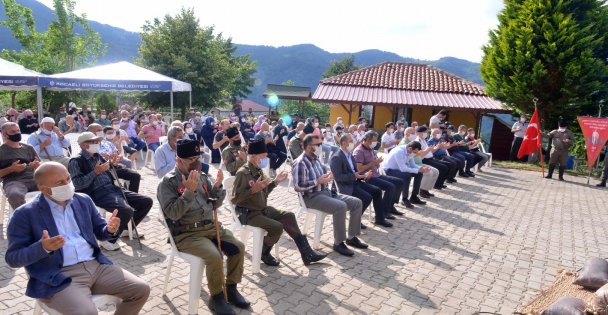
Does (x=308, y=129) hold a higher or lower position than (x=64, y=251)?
higher

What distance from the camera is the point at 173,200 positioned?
4.05 meters

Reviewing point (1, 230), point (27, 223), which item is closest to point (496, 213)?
point (27, 223)

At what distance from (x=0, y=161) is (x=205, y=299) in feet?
13.0

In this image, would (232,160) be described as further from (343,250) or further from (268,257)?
(343,250)

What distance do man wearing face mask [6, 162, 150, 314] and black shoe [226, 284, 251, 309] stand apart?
102 cm

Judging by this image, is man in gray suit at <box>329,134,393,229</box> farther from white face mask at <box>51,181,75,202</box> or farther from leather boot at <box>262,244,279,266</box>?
white face mask at <box>51,181,75,202</box>

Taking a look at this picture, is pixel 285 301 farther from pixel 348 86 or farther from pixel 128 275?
pixel 348 86

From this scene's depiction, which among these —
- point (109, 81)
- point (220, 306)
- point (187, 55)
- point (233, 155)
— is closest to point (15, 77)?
point (109, 81)

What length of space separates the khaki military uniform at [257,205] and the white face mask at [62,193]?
2.04m

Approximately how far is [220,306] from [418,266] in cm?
295

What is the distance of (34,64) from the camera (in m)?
30.9

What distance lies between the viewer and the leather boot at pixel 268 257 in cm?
528

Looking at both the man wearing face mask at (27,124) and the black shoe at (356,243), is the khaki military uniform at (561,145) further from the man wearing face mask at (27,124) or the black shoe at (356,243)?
the man wearing face mask at (27,124)

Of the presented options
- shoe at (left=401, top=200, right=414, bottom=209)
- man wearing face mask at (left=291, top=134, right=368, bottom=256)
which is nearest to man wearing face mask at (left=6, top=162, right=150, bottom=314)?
man wearing face mask at (left=291, top=134, right=368, bottom=256)
